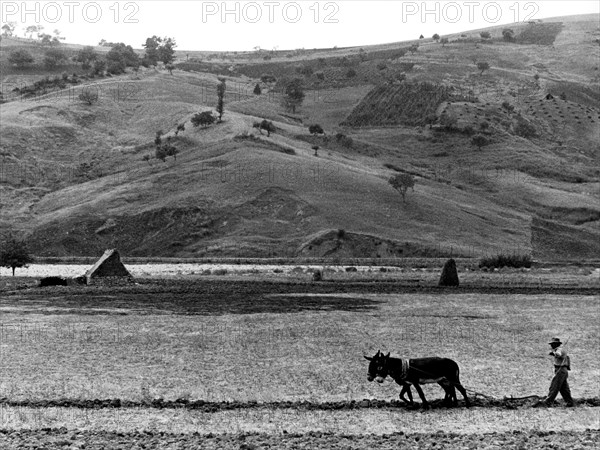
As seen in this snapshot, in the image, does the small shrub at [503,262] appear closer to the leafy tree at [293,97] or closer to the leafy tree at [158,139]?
the leafy tree at [158,139]

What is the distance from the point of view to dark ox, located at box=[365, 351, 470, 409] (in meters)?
19.2

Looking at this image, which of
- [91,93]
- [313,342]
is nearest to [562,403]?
[313,342]

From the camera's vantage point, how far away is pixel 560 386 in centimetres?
2012

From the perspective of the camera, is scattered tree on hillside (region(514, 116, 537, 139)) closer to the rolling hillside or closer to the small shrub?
the rolling hillside

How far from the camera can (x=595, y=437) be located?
671 inches

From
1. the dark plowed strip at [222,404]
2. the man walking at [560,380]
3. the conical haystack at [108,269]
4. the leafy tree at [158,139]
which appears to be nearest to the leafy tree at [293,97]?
the leafy tree at [158,139]

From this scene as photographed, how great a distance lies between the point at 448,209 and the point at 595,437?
86491 mm

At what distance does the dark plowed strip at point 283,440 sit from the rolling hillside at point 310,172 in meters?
67.0

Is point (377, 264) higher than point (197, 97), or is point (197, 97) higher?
point (197, 97)

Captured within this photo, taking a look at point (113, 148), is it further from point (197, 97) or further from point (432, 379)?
point (432, 379)

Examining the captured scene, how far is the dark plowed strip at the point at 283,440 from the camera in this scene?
16031 mm

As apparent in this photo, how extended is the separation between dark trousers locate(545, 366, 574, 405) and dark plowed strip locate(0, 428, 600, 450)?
8.72 feet

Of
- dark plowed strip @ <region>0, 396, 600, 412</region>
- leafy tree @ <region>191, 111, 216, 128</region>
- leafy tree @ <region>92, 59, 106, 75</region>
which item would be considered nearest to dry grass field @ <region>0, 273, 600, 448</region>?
dark plowed strip @ <region>0, 396, 600, 412</region>

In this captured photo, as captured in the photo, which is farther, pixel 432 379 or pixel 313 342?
pixel 313 342
